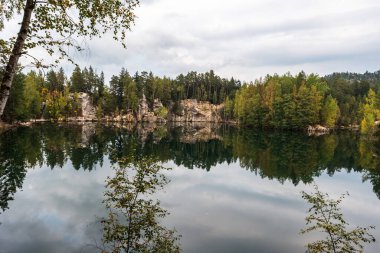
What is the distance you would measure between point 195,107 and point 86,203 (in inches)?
6388

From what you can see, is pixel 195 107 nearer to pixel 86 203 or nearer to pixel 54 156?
pixel 54 156

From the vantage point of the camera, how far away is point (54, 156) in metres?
46.7

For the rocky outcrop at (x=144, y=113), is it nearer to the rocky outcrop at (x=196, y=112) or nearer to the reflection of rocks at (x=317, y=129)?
the rocky outcrop at (x=196, y=112)

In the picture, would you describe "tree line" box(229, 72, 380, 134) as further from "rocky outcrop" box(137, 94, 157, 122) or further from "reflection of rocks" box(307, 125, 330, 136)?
"rocky outcrop" box(137, 94, 157, 122)

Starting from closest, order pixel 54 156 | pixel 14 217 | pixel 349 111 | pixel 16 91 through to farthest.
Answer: pixel 14 217 → pixel 54 156 → pixel 16 91 → pixel 349 111

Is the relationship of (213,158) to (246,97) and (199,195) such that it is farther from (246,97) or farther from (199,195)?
(246,97)

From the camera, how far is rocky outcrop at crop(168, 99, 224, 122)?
184 m

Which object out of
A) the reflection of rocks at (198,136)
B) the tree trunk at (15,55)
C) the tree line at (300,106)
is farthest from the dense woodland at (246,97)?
the tree trunk at (15,55)

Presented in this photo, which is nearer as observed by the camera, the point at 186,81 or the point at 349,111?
the point at 349,111

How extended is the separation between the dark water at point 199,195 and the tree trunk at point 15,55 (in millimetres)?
8036

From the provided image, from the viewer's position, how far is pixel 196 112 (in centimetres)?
18700

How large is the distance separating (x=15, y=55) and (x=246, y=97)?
140m

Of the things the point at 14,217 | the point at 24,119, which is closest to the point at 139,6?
the point at 14,217

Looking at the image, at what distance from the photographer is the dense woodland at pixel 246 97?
296 feet
